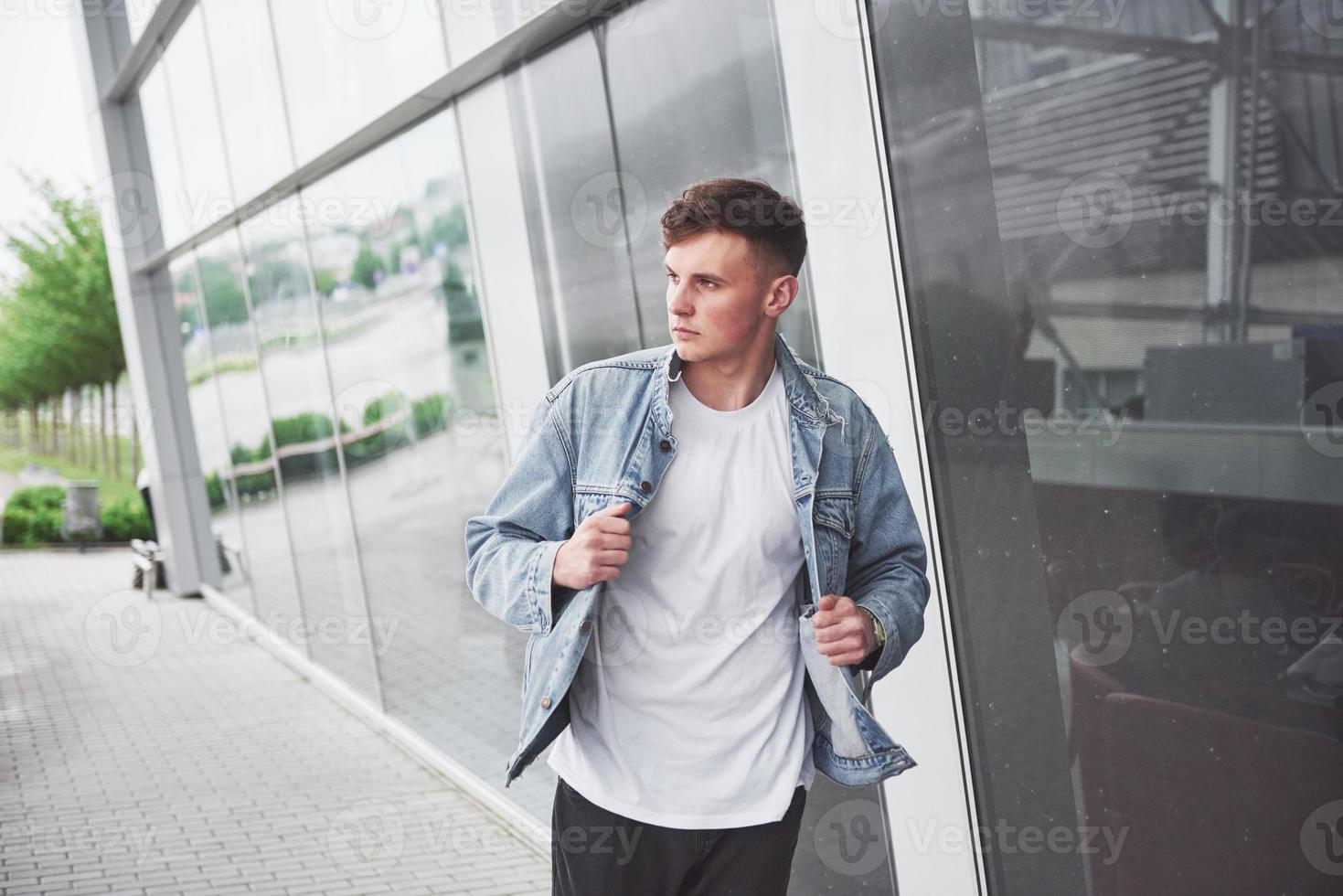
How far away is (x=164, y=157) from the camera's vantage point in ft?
35.9

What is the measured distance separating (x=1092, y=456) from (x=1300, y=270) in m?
0.57

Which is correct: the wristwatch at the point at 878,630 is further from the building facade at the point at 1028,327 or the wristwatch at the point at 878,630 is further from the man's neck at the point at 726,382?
the building facade at the point at 1028,327

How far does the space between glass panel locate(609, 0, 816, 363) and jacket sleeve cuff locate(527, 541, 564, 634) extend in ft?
4.46

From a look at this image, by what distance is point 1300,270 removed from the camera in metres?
1.98

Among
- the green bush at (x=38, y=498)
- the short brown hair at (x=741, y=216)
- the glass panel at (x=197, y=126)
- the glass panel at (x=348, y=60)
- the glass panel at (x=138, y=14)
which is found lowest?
the green bush at (x=38, y=498)

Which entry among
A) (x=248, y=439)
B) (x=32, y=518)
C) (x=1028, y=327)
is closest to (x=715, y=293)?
(x=1028, y=327)

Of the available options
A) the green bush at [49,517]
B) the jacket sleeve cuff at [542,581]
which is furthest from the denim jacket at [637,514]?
the green bush at [49,517]

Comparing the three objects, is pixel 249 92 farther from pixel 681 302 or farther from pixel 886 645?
pixel 886 645

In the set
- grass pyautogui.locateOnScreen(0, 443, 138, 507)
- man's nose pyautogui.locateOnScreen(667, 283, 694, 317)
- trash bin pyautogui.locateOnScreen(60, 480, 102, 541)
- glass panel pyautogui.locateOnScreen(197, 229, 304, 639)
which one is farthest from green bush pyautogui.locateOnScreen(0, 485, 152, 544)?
man's nose pyautogui.locateOnScreen(667, 283, 694, 317)

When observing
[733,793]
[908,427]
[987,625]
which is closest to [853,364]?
[908,427]

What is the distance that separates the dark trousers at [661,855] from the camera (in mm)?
2117

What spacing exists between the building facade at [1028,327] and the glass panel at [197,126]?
13.9 feet

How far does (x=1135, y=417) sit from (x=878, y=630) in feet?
2.30

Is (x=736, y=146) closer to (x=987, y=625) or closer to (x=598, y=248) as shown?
(x=598, y=248)
